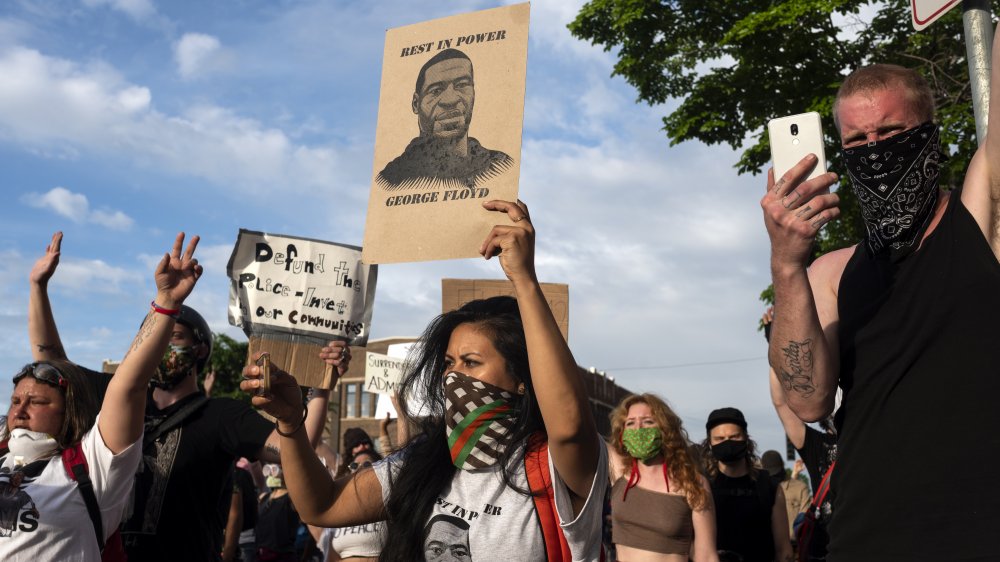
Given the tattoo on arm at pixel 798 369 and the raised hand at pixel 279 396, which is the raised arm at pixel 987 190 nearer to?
the tattoo on arm at pixel 798 369

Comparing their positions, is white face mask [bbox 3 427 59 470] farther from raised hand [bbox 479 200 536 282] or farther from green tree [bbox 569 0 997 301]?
green tree [bbox 569 0 997 301]

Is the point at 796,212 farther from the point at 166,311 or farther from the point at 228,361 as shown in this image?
the point at 228,361

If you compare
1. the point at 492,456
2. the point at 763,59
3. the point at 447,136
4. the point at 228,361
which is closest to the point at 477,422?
the point at 492,456

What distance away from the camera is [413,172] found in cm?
312

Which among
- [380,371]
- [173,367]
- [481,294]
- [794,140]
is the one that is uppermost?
[380,371]

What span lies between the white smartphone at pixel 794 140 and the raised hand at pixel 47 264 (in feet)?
11.9

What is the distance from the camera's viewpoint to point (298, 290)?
5496 millimetres

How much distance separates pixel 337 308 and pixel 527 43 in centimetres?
282

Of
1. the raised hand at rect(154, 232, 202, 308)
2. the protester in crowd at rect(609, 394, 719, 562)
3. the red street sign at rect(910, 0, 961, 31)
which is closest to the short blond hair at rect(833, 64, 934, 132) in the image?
the red street sign at rect(910, 0, 961, 31)

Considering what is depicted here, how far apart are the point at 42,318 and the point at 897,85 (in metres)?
3.88

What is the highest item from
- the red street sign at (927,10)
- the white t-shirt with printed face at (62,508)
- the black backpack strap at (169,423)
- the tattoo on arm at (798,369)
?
the red street sign at (927,10)

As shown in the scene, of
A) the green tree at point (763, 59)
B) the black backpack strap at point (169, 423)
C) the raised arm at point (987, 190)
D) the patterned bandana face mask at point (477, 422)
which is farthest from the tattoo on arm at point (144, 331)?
the green tree at point (763, 59)

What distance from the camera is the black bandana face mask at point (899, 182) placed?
8.06 ft

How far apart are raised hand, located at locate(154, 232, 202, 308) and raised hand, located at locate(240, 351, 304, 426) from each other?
0.91 meters
